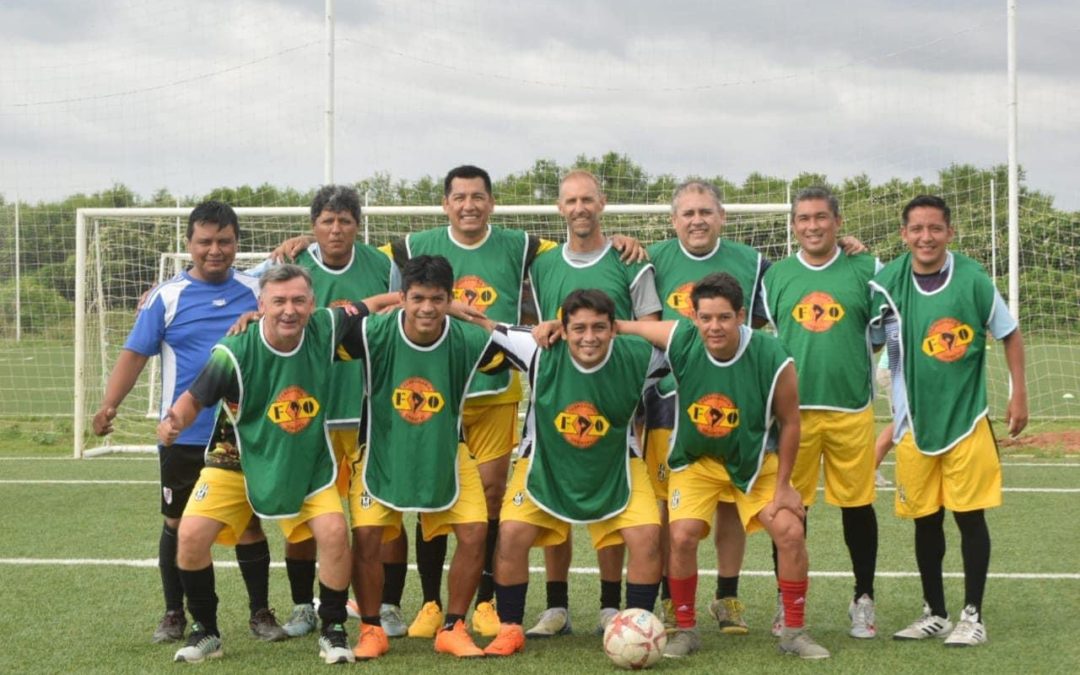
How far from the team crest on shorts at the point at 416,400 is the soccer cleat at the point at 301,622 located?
3.57ft

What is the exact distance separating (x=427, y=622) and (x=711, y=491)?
4.43 feet

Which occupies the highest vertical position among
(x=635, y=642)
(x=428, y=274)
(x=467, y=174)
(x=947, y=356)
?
(x=467, y=174)

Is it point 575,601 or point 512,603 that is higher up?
point 512,603

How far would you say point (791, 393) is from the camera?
490 cm

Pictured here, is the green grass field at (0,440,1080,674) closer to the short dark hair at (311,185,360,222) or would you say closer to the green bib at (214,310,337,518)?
the green bib at (214,310,337,518)

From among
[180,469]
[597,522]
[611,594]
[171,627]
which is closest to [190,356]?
[180,469]

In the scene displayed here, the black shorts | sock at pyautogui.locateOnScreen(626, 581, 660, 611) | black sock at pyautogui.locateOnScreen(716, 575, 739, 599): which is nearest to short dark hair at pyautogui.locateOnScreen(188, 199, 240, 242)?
the black shorts

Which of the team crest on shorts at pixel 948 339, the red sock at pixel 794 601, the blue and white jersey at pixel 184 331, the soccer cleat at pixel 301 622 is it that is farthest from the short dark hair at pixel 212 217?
the team crest on shorts at pixel 948 339

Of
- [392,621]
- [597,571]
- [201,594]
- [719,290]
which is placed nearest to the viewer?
[719,290]

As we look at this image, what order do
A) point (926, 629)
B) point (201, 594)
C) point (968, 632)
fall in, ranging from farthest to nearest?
point (926, 629)
point (968, 632)
point (201, 594)

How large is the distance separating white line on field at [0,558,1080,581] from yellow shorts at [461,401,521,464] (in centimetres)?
134

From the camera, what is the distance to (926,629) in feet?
16.8

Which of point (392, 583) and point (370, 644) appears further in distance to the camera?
point (392, 583)

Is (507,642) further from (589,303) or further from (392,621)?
(589,303)
